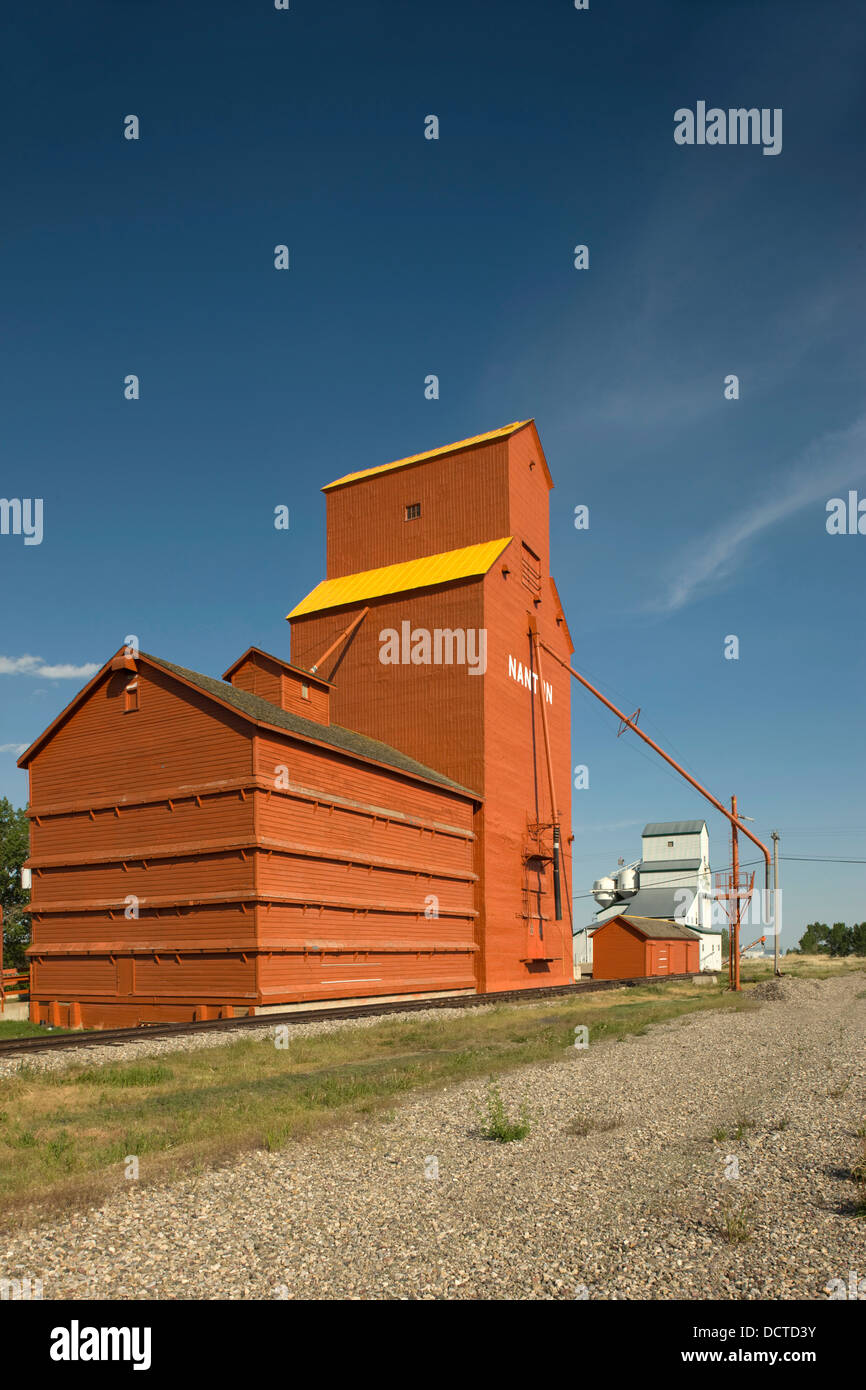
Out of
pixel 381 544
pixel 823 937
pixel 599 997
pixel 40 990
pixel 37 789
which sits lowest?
pixel 823 937

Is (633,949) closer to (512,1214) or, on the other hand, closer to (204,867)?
(204,867)

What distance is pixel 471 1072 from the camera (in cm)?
1484

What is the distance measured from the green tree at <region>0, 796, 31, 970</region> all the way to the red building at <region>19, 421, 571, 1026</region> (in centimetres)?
3202

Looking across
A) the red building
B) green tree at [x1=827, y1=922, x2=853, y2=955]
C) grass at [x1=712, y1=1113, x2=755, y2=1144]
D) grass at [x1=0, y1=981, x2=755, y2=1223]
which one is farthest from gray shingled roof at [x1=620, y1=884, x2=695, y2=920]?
green tree at [x1=827, y1=922, x2=853, y2=955]

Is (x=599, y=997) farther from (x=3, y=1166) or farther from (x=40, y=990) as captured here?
(x=3, y=1166)

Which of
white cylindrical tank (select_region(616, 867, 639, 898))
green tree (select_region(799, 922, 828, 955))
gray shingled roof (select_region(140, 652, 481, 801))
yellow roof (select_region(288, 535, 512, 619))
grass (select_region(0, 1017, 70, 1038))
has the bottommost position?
green tree (select_region(799, 922, 828, 955))

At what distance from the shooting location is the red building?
25.0 metres

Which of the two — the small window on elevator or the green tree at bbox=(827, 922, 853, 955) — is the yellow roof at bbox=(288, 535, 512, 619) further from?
the green tree at bbox=(827, 922, 853, 955)

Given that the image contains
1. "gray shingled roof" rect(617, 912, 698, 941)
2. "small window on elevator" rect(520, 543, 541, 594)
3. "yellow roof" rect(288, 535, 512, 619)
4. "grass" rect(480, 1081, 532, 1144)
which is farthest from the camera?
"gray shingled roof" rect(617, 912, 698, 941)

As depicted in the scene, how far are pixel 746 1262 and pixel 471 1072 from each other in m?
9.35

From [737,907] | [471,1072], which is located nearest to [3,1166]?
[471,1072]

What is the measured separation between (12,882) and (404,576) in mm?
38346

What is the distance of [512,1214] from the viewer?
7234 mm
